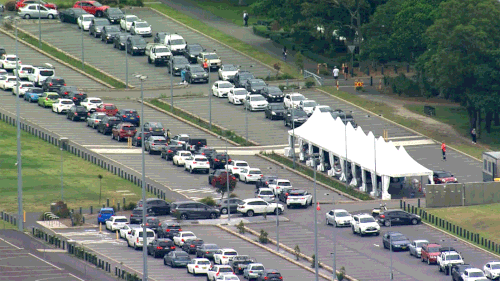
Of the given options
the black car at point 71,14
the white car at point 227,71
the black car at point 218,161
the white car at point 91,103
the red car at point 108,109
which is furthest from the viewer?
the black car at point 71,14

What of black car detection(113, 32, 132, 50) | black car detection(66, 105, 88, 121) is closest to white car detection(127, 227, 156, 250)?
black car detection(66, 105, 88, 121)

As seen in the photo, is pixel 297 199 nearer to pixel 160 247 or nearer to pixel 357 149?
pixel 357 149

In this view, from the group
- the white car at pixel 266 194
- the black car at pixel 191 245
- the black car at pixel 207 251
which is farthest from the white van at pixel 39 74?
the black car at pixel 207 251

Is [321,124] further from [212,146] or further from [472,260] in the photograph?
[472,260]

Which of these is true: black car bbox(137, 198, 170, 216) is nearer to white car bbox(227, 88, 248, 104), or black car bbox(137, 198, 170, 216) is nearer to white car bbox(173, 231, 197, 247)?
white car bbox(173, 231, 197, 247)

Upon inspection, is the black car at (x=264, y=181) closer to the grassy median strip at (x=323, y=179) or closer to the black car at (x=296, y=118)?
the grassy median strip at (x=323, y=179)

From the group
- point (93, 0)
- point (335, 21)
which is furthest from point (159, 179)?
point (93, 0)
